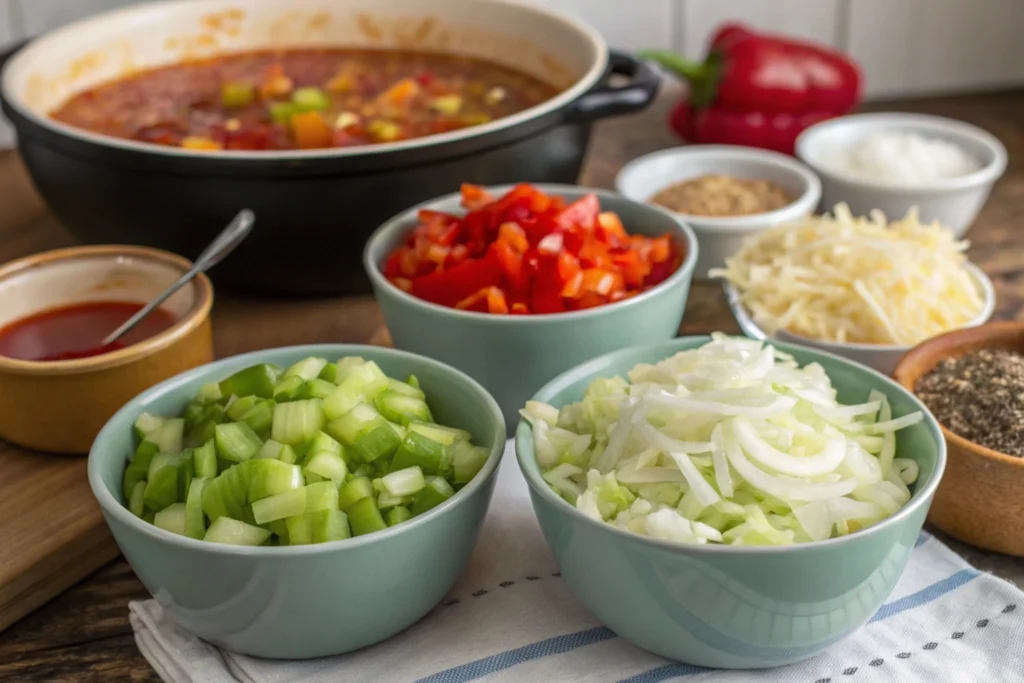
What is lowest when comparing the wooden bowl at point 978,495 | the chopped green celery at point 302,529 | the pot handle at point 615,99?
the wooden bowl at point 978,495

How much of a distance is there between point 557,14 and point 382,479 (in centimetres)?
151

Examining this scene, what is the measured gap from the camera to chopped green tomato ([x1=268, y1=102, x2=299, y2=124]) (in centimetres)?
239

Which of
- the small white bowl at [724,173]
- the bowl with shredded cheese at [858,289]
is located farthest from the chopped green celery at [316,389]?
the small white bowl at [724,173]

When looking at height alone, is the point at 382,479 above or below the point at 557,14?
below

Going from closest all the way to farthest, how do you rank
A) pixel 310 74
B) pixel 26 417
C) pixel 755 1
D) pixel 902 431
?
pixel 902 431, pixel 26 417, pixel 310 74, pixel 755 1

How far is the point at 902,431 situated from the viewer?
148cm

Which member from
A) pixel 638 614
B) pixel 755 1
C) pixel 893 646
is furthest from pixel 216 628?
pixel 755 1

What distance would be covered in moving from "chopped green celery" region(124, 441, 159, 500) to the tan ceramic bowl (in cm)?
28

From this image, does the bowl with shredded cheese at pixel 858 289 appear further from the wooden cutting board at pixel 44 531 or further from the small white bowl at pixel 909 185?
the wooden cutting board at pixel 44 531

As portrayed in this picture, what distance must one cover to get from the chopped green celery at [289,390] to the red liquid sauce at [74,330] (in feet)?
1.47

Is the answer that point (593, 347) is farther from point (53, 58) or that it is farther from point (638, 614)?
point (53, 58)

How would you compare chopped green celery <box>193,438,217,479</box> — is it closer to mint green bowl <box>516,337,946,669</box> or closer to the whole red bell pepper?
Result: mint green bowl <box>516,337,946,669</box>

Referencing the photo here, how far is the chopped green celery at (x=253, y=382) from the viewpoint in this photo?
1.55m

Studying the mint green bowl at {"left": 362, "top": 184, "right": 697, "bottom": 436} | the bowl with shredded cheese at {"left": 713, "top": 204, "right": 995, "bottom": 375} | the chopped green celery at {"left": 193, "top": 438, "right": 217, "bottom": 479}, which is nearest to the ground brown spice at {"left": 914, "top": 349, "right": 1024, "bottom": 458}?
the bowl with shredded cheese at {"left": 713, "top": 204, "right": 995, "bottom": 375}
